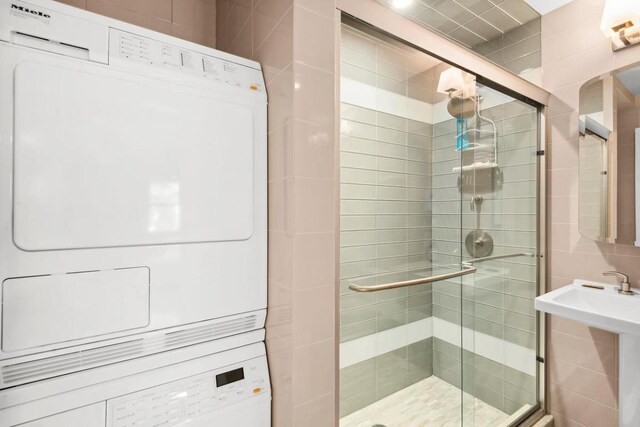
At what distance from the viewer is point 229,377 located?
3.29 ft

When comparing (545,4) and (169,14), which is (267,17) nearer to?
(169,14)

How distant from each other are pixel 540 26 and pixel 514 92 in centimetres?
59

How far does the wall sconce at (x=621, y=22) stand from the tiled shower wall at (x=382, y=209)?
1.03 metres

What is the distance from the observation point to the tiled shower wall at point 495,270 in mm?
1344

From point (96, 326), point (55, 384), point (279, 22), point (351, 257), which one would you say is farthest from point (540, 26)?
point (55, 384)

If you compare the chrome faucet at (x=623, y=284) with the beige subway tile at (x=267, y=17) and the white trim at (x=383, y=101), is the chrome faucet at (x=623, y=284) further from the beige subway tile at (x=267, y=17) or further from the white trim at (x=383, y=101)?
the beige subway tile at (x=267, y=17)

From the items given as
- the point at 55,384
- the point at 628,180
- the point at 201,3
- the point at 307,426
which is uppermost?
the point at 201,3

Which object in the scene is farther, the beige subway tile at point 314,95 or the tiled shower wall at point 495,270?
the tiled shower wall at point 495,270

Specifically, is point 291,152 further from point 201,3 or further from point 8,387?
point 201,3

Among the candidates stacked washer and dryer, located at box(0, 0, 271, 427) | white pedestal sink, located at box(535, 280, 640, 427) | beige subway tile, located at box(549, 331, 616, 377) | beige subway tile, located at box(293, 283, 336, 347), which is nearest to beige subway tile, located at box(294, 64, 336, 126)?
stacked washer and dryer, located at box(0, 0, 271, 427)

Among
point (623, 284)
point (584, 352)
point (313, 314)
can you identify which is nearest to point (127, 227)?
point (313, 314)

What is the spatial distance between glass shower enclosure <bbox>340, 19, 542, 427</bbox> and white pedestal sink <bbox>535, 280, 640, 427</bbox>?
29 cm

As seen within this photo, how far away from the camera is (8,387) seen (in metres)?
0.75

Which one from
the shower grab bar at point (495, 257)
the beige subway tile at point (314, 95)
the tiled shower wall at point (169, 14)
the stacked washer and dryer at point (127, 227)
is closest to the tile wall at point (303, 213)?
the beige subway tile at point (314, 95)
